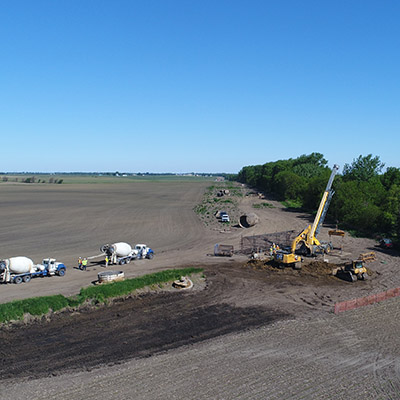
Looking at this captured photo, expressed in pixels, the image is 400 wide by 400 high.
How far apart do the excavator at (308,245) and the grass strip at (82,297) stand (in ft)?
32.1

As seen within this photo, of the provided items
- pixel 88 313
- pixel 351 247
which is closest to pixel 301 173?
pixel 351 247

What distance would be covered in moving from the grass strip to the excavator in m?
9.78

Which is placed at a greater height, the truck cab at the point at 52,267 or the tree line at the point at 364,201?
the tree line at the point at 364,201

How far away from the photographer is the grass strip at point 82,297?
81.7 feet

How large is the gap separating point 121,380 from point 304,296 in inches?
689

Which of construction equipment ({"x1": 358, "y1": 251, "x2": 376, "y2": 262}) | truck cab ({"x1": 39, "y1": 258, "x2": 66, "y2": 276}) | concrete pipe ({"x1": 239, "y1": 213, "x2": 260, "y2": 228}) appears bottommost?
truck cab ({"x1": 39, "y1": 258, "x2": 66, "y2": 276})

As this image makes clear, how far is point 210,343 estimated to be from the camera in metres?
22.0

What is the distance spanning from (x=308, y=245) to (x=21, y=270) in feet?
93.2

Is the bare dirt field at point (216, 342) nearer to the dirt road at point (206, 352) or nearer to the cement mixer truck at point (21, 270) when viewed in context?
the dirt road at point (206, 352)

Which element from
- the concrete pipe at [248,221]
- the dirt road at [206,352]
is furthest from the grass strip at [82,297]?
the concrete pipe at [248,221]

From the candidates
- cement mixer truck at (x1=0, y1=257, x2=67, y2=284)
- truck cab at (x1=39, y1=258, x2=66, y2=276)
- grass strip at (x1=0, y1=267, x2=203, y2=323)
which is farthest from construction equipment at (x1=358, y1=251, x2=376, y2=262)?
cement mixer truck at (x1=0, y1=257, x2=67, y2=284)

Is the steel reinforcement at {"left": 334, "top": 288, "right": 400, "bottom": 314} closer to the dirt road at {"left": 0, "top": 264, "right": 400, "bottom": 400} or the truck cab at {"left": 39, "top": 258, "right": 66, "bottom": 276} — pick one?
the dirt road at {"left": 0, "top": 264, "right": 400, "bottom": 400}

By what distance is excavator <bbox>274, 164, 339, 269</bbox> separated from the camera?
38.2 meters

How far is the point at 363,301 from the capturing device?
27.8 meters
